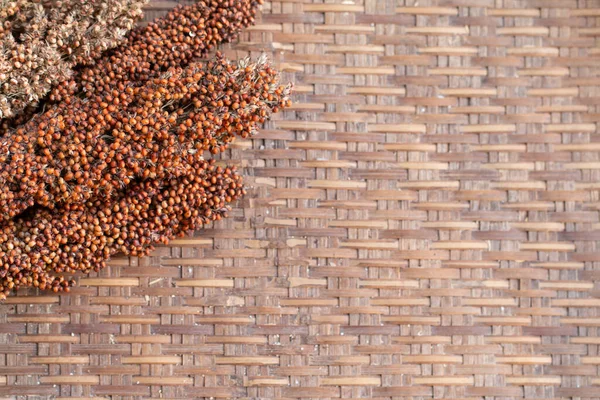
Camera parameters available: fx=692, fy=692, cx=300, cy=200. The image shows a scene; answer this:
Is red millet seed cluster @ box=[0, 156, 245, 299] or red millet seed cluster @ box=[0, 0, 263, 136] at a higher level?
red millet seed cluster @ box=[0, 0, 263, 136]

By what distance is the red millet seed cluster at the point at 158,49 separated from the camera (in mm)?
Answer: 1310

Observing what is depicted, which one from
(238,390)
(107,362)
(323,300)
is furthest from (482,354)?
(107,362)

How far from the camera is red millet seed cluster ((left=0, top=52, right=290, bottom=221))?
48.5 inches

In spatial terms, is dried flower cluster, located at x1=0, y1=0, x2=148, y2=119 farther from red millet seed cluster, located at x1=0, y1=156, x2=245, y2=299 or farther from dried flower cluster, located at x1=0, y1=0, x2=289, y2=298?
red millet seed cluster, located at x1=0, y1=156, x2=245, y2=299

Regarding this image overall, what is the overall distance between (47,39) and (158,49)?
201 mm

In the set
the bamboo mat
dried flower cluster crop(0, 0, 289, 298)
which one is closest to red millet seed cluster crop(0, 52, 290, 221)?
dried flower cluster crop(0, 0, 289, 298)

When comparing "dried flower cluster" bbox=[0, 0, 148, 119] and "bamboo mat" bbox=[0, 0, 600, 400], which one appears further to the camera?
"bamboo mat" bbox=[0, 0, 600, 400]

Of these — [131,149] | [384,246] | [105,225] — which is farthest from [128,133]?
[384,246]

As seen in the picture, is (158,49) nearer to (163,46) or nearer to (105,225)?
(163,46)

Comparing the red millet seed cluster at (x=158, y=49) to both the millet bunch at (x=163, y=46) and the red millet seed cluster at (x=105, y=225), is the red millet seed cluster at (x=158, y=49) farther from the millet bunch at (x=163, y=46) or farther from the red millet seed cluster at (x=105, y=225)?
the red millet seed cluster at (x=105, y=225)

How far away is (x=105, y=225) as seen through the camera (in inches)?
51.6

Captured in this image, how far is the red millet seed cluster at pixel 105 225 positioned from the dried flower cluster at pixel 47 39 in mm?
221

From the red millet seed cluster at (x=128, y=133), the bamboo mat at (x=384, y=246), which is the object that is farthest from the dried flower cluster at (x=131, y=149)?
the bamboo mat at (x=384, y=246)

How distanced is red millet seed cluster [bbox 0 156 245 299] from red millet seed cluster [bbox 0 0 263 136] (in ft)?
0.63
